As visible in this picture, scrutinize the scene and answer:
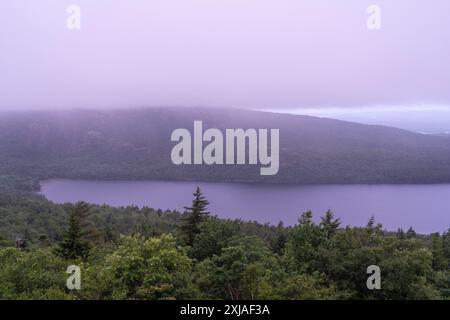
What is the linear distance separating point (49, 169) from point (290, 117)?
92591mm

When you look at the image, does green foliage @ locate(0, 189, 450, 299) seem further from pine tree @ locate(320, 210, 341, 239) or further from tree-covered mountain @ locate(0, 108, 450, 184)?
tree-covered mountain @ locate(0, 108, 450, 184)

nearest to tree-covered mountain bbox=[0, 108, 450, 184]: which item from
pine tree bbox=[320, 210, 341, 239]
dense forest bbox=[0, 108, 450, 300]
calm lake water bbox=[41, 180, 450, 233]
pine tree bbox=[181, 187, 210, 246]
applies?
calm lake water bbox=[41, 180, 450, 233]

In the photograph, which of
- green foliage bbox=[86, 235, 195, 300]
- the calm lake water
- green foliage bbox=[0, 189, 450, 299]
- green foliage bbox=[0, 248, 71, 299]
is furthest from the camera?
the calm lake water

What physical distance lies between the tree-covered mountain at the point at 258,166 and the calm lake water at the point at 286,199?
7828mm

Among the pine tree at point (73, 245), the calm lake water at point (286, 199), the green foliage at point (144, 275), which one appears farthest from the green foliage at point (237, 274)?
the calm lake water at point (286, 199)

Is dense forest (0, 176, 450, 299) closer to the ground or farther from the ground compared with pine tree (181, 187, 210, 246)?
closer to the ground

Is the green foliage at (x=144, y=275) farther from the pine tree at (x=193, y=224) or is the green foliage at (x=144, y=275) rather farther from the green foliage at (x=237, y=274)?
the pine tree at (x=193, y=224)

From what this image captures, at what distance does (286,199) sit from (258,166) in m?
33.6

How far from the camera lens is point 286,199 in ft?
332

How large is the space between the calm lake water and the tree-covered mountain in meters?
7.83

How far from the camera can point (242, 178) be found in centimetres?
12462

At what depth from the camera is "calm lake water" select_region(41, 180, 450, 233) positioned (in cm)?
8562
